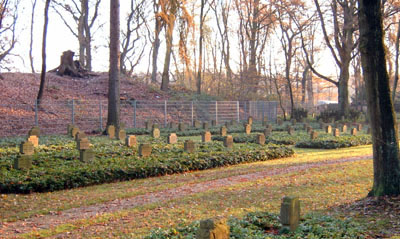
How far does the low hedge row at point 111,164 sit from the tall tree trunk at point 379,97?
6.35 m

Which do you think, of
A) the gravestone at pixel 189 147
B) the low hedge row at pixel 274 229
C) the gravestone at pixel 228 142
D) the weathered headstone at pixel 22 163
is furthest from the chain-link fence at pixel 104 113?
the low hedge row at pixel 274 229

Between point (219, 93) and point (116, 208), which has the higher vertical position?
point (219, 93)

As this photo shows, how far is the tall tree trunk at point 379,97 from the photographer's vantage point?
26.6ft

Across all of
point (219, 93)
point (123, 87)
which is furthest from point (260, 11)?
point (123, 87)

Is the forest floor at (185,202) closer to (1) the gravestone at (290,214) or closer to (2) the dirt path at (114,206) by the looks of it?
(2) the dirt path at (114,206)

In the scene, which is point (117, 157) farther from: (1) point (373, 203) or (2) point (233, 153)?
(1) point (373, 203)

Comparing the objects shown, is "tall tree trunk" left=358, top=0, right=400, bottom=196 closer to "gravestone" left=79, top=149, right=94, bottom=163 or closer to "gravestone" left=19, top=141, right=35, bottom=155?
"gravestone" left=79, top=149, right=94, bottom=163

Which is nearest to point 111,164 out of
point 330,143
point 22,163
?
point 22,163

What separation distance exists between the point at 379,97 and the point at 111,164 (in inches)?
290

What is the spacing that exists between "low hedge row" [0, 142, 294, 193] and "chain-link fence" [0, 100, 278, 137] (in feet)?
35.1

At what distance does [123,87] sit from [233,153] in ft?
80.5

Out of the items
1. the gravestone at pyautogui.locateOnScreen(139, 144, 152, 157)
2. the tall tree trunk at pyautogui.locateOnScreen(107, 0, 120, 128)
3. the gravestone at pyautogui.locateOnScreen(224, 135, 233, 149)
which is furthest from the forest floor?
the tall tree trunk at pyautogui.locateOnScreen(107, 0, 120, 128)

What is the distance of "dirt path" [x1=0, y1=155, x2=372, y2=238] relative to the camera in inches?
287

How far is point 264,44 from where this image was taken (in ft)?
157
